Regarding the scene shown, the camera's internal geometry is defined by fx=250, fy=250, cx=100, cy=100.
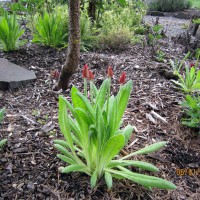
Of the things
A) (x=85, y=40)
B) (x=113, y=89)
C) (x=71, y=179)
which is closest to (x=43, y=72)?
(x=113, y=89)

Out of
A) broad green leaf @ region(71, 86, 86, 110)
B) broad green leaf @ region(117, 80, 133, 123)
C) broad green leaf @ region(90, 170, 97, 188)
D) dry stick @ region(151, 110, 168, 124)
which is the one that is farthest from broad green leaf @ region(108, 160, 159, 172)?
dry stick @ region(151, 110, 168, 124)

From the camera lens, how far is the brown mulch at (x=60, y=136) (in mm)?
1581

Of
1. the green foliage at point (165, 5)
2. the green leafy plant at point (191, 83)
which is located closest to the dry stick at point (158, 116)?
the green leafy plant at point (191, 83)

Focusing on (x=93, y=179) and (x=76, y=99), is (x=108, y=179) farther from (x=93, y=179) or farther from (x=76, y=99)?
(x=76, y=99)

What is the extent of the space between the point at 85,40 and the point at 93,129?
3474 millimetres

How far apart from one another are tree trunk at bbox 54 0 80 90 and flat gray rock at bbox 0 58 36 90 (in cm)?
53

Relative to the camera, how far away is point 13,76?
311cm

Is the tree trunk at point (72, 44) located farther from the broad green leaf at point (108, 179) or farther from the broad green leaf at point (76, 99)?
the broad green leaf at point (108, 179)

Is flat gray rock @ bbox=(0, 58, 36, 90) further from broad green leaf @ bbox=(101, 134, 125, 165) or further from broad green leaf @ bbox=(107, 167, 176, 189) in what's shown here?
broad green leaf @ bbox=(107, 167, 176, 189)

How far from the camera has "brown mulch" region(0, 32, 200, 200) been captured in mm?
1581

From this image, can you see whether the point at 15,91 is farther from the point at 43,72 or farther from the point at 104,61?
the point at 104,61

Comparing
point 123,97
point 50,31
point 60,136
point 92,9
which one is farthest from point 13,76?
point 92,9

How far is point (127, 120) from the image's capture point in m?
2.31

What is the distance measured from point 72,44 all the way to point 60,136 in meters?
0.96
